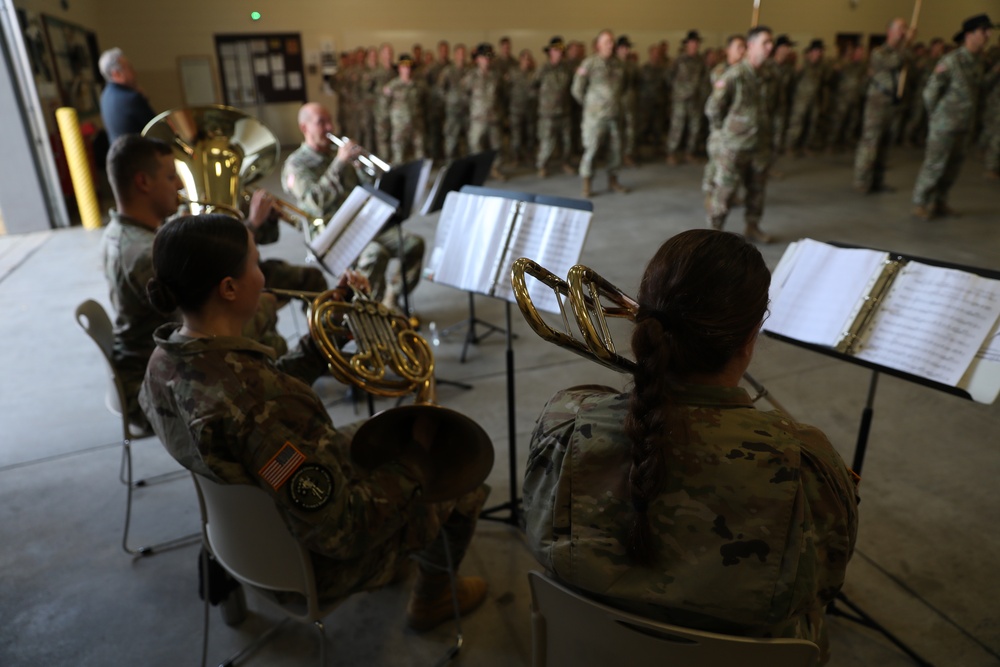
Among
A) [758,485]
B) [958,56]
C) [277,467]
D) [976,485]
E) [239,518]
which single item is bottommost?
[976,485]

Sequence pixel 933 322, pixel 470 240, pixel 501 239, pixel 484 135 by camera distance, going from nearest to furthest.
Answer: pixel 933 322 → pixel 501 239 → pixel 470 240 → pixel 484 135

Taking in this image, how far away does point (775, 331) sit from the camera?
1.78m

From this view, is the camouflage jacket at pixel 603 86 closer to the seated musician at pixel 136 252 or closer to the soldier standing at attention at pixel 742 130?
the soldier standing at attention at pixel 742 130

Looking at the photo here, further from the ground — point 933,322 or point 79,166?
point 933,322

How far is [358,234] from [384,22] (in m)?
11.3

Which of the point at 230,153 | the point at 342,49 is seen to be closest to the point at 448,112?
the point at 342,49

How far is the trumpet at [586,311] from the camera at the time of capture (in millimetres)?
979

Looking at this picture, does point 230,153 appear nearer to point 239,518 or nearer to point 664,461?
point 239,518

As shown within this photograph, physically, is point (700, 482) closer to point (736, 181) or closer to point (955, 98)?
point (736, 181)

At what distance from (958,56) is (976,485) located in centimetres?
530

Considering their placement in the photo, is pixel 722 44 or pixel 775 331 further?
pixel 722 44

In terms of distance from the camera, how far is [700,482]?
93cm

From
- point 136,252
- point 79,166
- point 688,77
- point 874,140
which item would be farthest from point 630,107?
point 136,252

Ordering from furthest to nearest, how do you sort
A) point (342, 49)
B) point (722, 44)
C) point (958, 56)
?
point (722, 44)
point (342, 49)
point (958, 56)
